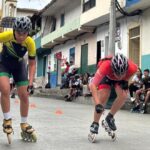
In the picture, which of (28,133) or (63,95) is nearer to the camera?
(28,133)

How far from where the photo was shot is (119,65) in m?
7.71

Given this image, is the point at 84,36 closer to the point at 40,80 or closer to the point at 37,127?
the point at 40,80

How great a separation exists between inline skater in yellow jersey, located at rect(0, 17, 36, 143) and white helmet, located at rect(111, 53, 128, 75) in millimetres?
1304

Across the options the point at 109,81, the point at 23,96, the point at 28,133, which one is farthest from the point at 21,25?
the point at 109,81

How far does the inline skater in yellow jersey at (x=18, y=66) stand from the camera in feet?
24.2

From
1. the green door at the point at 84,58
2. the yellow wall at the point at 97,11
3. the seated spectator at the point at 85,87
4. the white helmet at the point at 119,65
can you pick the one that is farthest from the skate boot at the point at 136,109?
the green door at the point at 84,58

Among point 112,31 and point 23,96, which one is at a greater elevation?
point 112,31

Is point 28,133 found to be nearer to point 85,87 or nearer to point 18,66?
point 18,66

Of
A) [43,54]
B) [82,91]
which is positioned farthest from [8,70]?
[43,54]

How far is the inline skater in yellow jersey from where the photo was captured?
24.2 ft

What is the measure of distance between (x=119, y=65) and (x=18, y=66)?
160 centimetres

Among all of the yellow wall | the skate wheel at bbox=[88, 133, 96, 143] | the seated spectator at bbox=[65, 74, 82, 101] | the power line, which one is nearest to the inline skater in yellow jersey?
the skate wheel at bbox=[88, 133, 96, 143]

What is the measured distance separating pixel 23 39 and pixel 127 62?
1.72 metres

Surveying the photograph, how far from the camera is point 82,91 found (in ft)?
81.4
